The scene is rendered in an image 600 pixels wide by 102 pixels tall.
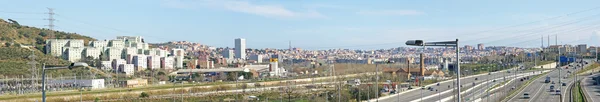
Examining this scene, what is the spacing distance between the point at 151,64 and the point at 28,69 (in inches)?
1344

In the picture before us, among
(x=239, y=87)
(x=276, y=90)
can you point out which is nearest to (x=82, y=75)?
(x=239, y=87)

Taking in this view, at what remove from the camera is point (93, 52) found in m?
82.8

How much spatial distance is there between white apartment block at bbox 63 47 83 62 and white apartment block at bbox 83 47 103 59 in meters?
1.65

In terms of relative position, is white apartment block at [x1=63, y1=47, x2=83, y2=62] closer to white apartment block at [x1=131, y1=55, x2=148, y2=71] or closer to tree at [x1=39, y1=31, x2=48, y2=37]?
white apartment block at [x1=131, y1=55, x2=148, y2=71]

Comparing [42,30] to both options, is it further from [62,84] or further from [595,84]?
[595,84]

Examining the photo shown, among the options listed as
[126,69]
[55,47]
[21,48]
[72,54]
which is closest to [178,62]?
[72,54]

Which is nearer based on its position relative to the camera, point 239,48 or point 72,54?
point 72,54

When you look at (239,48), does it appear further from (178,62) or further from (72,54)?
(72,54)

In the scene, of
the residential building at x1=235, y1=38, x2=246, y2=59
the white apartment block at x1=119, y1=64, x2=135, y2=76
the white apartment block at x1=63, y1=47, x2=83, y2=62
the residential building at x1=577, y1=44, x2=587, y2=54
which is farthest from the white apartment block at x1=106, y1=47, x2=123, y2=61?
the residential building at x1=577, y1=44, x2=587, y2=54

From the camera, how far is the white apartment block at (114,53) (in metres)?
85.6

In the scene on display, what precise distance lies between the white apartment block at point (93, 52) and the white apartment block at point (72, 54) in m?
1.65

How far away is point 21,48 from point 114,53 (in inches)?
962

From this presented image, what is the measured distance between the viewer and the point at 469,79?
74562mm

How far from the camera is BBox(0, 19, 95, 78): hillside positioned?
52.2m
